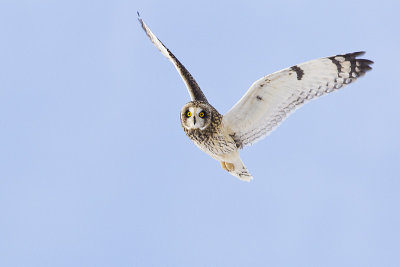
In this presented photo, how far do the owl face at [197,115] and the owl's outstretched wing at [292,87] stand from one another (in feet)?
1.11

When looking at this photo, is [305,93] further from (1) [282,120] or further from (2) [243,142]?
(2) [243,142]

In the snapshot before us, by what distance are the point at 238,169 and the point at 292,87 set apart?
163 cm

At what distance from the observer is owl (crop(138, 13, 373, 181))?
9.05 meters

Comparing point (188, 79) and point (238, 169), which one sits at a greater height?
point (188, 79)

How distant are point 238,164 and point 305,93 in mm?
1550

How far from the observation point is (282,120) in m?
9.48

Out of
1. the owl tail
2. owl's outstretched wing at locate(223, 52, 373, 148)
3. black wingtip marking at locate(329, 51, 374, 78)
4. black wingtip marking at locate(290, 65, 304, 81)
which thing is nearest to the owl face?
owl's outstretched wing at locate(223, 52, 373, 148)

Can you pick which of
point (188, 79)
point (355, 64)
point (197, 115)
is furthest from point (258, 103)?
point (355, 64)

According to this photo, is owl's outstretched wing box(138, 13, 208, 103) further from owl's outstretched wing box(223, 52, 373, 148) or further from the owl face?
owl's outstretched wing box(223, 52, 373, 148)

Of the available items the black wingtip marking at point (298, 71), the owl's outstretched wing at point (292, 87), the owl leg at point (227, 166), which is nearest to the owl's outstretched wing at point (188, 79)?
the owl's outstretched wing at point (292, 87)

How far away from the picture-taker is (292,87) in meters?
9.15

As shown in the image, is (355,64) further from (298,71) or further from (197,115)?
(197,115)

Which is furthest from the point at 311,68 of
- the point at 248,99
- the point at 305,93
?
the point at 248,99

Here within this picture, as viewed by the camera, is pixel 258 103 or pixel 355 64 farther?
pixel 258 103
